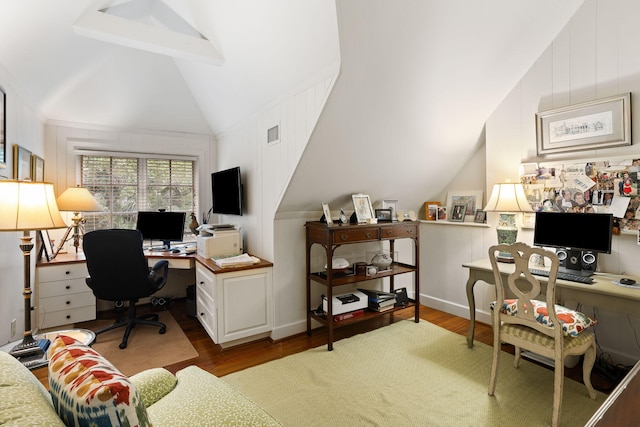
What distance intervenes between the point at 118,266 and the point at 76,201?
99 cm

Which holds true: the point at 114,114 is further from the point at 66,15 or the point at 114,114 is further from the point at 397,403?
the point at 397,403

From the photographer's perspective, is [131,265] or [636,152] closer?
[636,152]

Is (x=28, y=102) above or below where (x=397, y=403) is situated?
above

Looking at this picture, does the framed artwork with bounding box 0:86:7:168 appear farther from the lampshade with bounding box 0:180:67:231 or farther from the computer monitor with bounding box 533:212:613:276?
the computer monitor with bounding box 533:212:613:276

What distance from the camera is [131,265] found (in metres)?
2.87

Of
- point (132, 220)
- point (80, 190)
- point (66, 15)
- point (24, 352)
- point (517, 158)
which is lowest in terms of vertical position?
point (24, 352)

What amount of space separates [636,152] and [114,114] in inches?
189

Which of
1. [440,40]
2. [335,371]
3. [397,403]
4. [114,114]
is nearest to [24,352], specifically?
[335,371]

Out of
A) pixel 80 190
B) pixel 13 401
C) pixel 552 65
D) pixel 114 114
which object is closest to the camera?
pixel 13 401

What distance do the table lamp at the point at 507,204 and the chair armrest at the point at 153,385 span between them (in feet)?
8.40

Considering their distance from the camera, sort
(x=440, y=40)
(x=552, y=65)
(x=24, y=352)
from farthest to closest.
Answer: (x=552, y=65) < (x=440, y=40) < (x=24, y=352)

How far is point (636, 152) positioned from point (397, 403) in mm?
2404

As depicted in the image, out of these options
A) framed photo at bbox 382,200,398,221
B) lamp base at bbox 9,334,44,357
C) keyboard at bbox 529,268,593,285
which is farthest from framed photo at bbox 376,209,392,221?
lamp base at bbox 9,334,44,357

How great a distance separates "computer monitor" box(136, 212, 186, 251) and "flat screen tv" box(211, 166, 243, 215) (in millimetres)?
443
